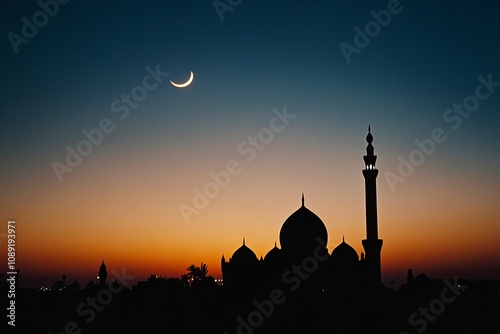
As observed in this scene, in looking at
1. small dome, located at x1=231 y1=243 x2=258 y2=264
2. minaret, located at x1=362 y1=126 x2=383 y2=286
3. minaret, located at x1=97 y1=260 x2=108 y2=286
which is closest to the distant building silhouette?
minaret, located at x1=362 y1=126 x2=383 y2=286

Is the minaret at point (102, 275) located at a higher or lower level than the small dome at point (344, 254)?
higher

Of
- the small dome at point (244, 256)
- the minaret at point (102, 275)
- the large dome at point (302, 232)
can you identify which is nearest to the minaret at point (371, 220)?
the large dome at point (302, 232)

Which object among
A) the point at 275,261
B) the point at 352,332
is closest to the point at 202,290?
the point at 275,261

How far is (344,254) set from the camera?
47781 mm

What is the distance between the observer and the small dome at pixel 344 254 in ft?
156

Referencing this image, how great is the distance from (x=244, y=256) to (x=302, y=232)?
7892 mm

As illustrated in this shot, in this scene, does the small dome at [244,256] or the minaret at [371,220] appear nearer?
the minaret at [371,220]

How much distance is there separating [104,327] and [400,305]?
1801cm

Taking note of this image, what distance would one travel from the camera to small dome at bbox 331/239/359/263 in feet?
156

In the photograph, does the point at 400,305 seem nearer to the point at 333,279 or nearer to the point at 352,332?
the point at 352,332

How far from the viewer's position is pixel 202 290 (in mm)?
46375

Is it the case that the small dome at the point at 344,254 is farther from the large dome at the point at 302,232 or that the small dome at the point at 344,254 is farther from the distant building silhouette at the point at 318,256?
the large dome at the point at 302,232

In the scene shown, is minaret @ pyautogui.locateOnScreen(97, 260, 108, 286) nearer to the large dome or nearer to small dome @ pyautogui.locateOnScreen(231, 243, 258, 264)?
small dome @ pyautogui.locateOnScreen(231, 243, 258, 264)

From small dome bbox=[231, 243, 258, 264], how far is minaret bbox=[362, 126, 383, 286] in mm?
11269
